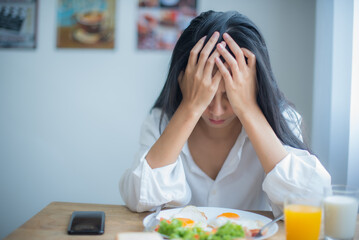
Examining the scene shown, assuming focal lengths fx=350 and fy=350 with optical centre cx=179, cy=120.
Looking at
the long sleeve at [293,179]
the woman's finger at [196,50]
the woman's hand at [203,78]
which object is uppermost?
the woman's finger at [196,50]

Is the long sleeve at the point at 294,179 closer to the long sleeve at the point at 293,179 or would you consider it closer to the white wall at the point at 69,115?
the long sleeve at the point at 293,179

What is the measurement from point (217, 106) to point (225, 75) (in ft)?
0.37

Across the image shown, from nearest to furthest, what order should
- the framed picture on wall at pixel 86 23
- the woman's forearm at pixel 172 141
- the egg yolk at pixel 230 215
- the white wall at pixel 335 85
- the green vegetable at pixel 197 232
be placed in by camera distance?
the green vegetable at pixel 197 232 → the egg yolk at pixel 230 215 → the woman's forearm at pixel 172 141 → the white wall at pixel 335 85 → the framed picture on wall at pixel 86 23

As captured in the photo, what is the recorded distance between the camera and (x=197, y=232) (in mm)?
711

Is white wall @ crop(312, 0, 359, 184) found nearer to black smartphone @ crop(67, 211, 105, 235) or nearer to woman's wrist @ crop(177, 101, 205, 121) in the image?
woman's wrist @ crop(177, 101, 205, 121)

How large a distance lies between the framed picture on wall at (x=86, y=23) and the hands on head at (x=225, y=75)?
1.36 metres

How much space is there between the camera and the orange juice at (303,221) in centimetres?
72

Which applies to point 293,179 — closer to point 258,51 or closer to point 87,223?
point 258,51

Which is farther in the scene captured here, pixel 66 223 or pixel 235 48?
pixel 235 48

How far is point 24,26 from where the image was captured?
241cm

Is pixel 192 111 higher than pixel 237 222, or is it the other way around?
pixel 192 111

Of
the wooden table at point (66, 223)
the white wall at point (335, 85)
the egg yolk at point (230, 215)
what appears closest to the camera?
the wooden table at point (66, 223)

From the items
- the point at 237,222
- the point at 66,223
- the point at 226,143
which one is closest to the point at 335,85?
the point at 226,143

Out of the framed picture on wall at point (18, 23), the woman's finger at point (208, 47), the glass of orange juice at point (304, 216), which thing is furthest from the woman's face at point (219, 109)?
the framed picture on wall at point (18, 23)
